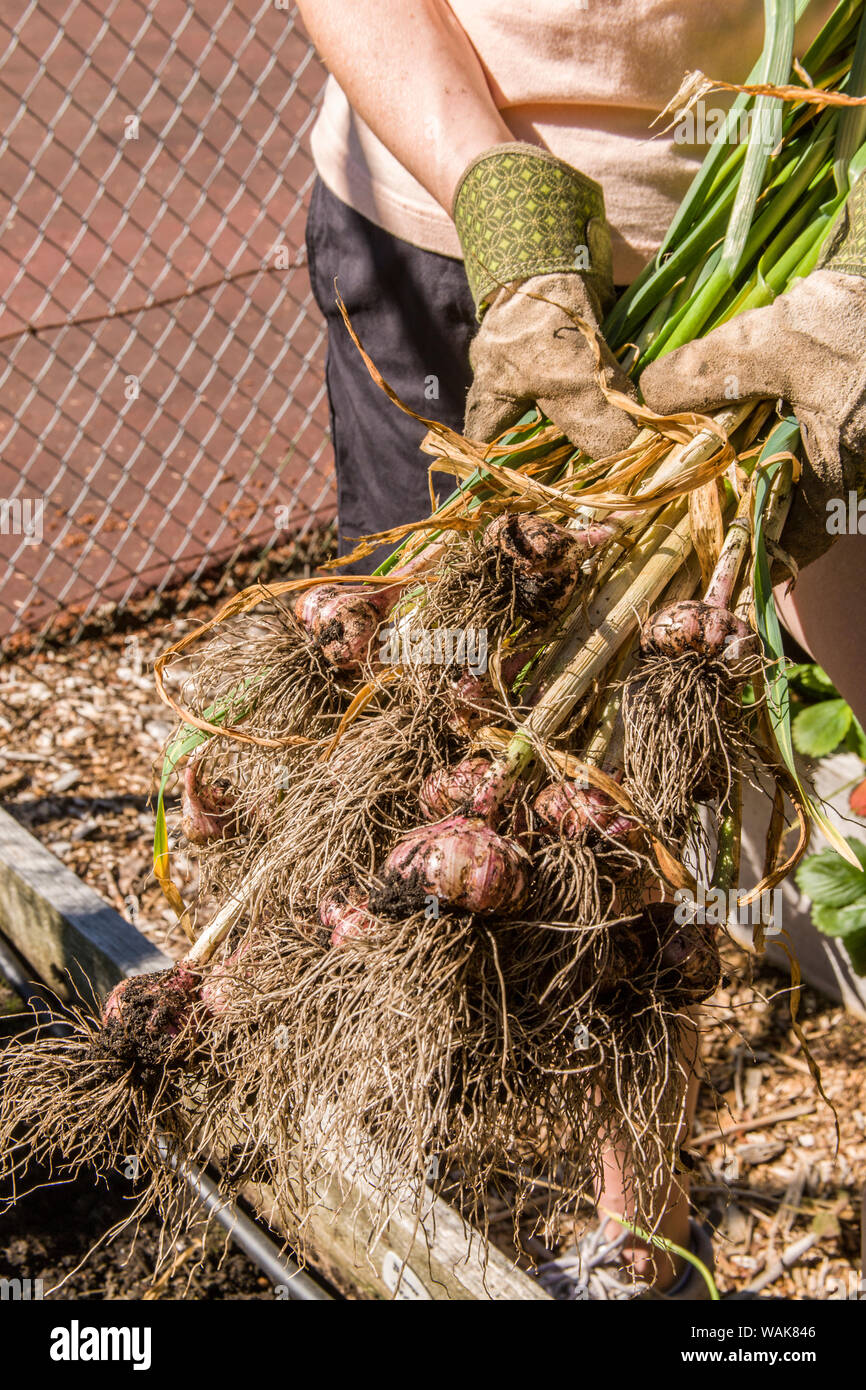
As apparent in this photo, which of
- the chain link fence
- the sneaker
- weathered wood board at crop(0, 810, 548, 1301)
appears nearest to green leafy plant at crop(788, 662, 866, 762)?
the sneaker

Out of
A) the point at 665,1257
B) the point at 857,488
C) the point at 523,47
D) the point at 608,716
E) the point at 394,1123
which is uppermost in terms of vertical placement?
the point at 523,47

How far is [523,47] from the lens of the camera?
148cm

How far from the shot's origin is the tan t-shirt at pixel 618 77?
1398 mm

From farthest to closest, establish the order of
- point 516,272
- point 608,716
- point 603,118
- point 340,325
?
point 340,325
point 603,118
point 516,272
point 608,716

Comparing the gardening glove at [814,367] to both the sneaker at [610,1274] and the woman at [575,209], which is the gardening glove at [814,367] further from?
the sneaker at [610,1274]

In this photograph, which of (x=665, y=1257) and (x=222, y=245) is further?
(x=222, y=245)

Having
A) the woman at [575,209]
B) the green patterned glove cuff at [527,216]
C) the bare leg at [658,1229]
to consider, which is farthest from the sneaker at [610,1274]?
the green patterned glove cuff at [527,216]

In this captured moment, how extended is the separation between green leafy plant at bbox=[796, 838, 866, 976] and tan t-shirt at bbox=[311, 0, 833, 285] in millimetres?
1198

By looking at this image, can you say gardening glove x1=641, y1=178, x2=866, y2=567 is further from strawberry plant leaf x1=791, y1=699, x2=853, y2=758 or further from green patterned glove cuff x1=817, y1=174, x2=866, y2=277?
strawberry plant leaf x1=791, y1=699, x2=853, y2=758

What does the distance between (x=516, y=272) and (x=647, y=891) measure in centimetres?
77

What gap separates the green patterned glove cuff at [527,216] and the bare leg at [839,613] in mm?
511

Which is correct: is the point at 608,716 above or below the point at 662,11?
below

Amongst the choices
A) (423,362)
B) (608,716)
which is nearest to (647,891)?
(608,716)

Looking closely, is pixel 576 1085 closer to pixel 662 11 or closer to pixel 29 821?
pixel 662 11
